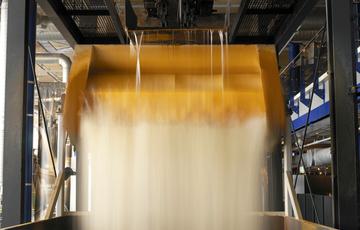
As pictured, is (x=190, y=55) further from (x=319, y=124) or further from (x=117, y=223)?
(x=319, y=124)

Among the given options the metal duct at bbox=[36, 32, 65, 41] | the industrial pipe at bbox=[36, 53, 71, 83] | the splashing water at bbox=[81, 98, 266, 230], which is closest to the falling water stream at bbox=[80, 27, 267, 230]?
the splashing water at bbox=[81, 98, 266, 230]

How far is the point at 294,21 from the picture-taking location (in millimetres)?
4109

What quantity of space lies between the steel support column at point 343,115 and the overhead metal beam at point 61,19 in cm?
205

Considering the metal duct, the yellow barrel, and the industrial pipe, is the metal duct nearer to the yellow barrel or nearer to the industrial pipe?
the industrial pipe

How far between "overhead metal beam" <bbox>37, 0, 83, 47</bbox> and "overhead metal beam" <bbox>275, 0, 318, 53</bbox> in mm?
1786

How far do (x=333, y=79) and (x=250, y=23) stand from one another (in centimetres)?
167

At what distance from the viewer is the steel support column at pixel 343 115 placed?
2.87 meters

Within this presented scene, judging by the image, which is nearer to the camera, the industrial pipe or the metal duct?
the industrial pipe

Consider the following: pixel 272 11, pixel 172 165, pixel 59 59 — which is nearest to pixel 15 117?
pixel 172 165

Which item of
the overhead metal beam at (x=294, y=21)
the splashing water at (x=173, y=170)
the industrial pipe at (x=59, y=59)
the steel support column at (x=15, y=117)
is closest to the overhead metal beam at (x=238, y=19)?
the overhead metal beam at (x=294, y=21)

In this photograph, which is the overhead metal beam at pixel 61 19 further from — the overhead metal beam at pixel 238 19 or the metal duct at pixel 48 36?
the metal duct at pixel 48 36

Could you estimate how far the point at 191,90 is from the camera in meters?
3.24

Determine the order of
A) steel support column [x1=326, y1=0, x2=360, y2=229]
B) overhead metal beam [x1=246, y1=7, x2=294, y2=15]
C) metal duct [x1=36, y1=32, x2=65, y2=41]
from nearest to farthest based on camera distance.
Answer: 1. steel support column [x1=326, y1=0, x2=360, y2=229]
2. overhead metal beam [x1=246, y1=7, x2=294, y2=15]
3. metal duct [x1=36, y1=32, x2=65, y2=41]

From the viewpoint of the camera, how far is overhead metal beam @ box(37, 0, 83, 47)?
388 centimetres
